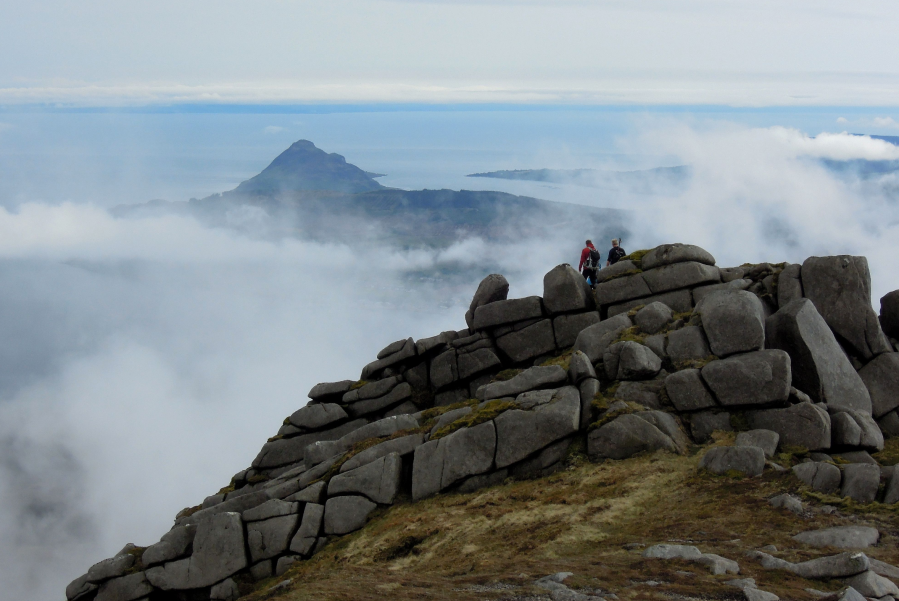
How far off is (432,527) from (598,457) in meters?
8.62

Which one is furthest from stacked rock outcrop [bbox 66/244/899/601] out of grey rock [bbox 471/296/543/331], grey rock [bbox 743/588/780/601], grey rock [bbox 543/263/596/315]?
grey rock [bbox 743/588/780/601]

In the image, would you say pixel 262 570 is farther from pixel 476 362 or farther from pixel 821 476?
pixel 821 476

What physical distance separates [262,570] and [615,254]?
101ft

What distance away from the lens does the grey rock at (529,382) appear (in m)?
36.7

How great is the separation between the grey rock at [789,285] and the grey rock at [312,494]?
27.8m

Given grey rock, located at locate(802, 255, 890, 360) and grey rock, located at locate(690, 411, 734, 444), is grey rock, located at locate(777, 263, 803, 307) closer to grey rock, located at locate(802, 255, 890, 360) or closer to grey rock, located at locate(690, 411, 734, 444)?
grey rock, located at locate(802, 255, 890, 360)

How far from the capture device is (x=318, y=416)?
155ft

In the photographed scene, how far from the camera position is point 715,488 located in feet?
89.0

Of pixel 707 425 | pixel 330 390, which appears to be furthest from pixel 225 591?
pixel 707 425

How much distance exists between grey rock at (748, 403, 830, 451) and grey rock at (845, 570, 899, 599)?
1259 centimetres

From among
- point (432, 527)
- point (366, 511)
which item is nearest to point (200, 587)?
point (366, 511)

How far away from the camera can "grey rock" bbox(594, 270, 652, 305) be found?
148 ft

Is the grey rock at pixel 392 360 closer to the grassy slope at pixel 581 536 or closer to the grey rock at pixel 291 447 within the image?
the grey rock at pixel 291 447

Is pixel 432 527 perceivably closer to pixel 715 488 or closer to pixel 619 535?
pixel 619 535
